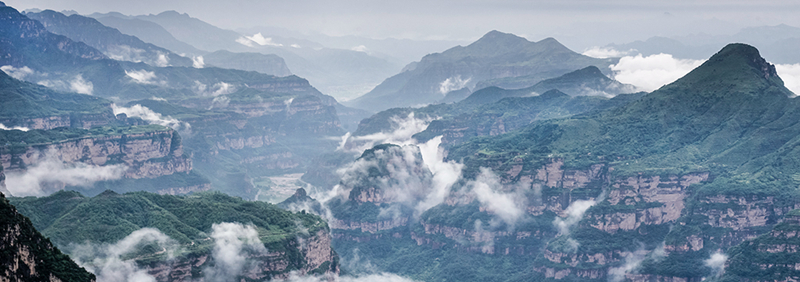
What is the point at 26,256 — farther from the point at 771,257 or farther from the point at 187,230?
the point at 771,257

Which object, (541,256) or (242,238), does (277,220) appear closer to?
(242,238)

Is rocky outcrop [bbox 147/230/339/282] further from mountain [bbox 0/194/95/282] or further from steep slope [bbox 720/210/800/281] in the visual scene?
steep slope [bbox 720/210/800/281]

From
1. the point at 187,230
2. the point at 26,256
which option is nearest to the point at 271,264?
the point at 187,230

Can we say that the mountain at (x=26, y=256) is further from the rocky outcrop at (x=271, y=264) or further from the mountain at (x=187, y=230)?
the rocky outcrop at (x=271, y=264)

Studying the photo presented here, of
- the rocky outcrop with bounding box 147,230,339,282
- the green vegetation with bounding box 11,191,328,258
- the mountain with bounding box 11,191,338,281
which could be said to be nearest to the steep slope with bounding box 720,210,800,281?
the rocky outcrop with bounding box 147,230,339,282

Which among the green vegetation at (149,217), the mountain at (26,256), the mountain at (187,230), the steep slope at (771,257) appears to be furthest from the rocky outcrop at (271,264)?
the steep slope at (771,257)

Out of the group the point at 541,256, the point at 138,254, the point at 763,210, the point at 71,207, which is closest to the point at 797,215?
the point at 763,210
